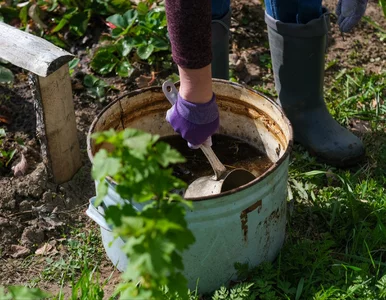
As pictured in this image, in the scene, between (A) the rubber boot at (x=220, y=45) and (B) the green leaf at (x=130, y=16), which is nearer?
(A) the rubber boot at (x=220, y=45)

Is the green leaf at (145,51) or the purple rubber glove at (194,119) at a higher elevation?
the purple rubber glove at (194,119)

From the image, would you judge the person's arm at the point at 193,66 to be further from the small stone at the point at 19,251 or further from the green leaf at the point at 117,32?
the green leaf at the point at 117,32

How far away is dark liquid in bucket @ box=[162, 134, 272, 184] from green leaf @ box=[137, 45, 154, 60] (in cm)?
60

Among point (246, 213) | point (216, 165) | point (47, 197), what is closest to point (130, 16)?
point (47, 197)

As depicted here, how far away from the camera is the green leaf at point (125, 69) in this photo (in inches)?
134

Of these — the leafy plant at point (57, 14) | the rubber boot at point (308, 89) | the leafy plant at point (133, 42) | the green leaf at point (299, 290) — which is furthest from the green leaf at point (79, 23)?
the green leaf at point (299, 290)

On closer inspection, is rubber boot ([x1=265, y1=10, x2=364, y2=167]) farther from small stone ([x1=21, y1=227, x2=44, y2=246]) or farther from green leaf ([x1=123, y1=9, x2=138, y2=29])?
small stone ([x1=21, y1=227, x2=44, y2=246])

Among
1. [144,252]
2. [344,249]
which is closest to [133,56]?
[344,249]

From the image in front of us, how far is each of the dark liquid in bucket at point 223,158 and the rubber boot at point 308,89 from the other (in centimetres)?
31

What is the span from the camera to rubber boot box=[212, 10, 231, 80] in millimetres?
3000

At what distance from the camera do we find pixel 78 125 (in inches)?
125

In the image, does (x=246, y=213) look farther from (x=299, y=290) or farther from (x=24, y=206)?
(x=24, y=206)

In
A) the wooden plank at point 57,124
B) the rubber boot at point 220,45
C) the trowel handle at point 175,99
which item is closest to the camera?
the trowel handle at point 175,99

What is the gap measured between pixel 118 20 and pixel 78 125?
24.9 inches
